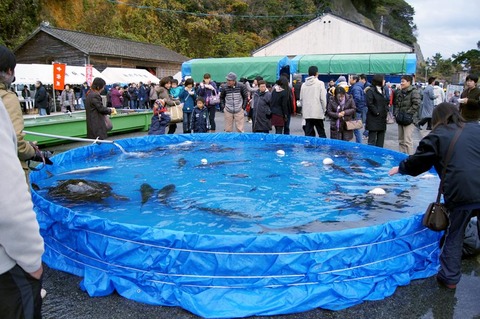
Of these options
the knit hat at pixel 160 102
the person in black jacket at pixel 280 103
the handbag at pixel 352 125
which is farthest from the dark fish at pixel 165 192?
the handbag at pixel 352 125

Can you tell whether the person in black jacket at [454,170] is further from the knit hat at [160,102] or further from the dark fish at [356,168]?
the knit hat at [160,102]

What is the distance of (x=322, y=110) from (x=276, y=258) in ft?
21.4

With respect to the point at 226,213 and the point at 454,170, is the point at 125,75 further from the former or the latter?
the point at 454,170

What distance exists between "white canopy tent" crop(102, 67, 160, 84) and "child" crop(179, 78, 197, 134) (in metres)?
16.3

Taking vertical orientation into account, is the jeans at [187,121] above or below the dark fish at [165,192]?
above

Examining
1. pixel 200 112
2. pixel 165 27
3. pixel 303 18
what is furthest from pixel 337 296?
pixel 303 18

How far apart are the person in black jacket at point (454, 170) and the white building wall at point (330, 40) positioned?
91.8ft

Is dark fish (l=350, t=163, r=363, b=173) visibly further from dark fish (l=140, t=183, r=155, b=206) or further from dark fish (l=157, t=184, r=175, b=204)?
dark fish (l=140, t=183, r=155, b=206)

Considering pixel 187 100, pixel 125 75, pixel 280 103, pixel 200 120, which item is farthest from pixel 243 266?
pixel 125 75

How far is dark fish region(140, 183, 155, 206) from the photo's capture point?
584 cm

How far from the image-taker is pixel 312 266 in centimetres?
342

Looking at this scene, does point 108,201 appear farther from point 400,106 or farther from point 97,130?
point 400,106

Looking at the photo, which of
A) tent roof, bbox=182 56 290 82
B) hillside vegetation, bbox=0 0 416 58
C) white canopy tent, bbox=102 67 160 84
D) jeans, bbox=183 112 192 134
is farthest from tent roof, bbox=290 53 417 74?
hillside vegetation, bbox=0 0 416 58

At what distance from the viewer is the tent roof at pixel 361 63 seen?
21.5m
